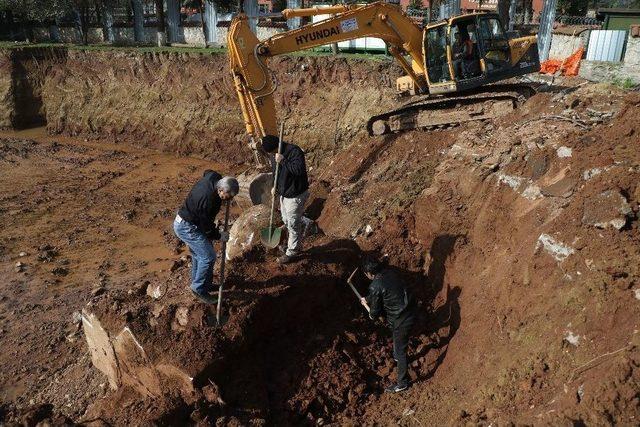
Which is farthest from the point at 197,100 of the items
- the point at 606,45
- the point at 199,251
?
the point at 606,45

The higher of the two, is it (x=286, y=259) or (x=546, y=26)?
(x=546, y=26)

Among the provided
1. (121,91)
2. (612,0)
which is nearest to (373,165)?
(121,91)

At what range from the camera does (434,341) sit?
6617 mm

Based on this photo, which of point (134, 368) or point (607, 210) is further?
point (134, 368)

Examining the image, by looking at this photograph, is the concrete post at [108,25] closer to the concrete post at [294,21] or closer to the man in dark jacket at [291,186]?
the concrete post at [294,21]

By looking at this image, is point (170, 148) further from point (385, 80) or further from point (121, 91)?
point (385, 80)

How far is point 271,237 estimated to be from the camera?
7301 millimetres

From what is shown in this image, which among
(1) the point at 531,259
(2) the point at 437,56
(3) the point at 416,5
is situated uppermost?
(3) the point at 416,5

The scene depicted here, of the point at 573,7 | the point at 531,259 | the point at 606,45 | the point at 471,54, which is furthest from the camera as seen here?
the point at 573,7

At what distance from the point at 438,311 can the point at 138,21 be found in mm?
27912

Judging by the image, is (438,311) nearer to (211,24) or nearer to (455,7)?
(455,7)

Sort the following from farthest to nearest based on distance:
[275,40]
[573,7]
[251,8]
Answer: [573,7] → [251,8] → [275,40]

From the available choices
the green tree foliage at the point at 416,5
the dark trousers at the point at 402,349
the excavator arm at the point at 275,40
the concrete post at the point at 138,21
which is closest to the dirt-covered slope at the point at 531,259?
the dark trousers at the point at 402,349

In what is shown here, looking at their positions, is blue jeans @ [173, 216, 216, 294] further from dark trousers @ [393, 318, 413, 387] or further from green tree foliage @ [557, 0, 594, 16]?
green tree foliage @ [557, 0, 594, 16]
